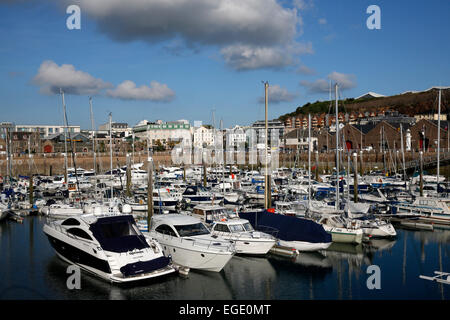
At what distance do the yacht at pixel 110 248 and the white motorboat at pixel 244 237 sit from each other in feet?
16.3

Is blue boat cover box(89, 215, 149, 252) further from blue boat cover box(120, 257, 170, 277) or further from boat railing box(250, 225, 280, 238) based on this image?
boat railing box(250, 225, 280, 238)

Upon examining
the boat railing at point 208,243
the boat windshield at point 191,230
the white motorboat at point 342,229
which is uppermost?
the boat windshield at point 191,230

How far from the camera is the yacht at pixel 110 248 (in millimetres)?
17375

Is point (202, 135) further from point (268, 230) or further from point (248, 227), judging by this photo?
point (248, 227)

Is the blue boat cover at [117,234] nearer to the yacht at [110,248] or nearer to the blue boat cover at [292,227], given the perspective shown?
the yacht at [110,248]

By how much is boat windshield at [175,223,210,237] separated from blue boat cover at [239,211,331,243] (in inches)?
184

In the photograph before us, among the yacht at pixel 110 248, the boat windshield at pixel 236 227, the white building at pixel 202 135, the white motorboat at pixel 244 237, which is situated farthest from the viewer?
the white building at pixel 202 135

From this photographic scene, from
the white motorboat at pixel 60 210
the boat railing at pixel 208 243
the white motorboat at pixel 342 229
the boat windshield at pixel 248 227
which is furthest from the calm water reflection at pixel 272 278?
the white motorboat at pixel 60 210

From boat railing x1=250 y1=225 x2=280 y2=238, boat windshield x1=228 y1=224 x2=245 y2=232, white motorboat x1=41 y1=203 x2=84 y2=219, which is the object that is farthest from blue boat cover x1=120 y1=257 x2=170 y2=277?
white motorboat x1=41 y1=203 x2=84 y2=219

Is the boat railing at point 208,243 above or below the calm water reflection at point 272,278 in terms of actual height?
above

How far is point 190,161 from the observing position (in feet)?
331

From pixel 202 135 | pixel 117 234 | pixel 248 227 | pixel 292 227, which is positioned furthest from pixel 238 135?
pixel 117 234

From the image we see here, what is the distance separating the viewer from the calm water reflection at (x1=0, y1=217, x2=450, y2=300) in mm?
17391
